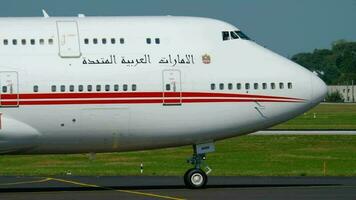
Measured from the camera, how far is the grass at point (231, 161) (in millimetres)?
46188

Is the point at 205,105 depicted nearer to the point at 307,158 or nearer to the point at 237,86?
the point at 237,86

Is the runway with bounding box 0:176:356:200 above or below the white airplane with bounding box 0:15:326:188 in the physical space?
below

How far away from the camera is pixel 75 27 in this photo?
3444 centimetres

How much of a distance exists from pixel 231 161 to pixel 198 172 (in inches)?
688

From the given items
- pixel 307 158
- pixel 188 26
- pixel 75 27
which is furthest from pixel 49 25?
pixel 307 158

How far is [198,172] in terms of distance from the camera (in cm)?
3528

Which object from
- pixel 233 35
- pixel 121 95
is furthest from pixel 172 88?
pixel 233 35

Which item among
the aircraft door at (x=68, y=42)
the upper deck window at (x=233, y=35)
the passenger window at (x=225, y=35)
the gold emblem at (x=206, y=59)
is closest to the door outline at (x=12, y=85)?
the aircraft door at (x=68, y=42)

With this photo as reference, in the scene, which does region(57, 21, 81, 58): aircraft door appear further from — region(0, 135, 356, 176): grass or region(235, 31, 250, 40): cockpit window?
region(0, 135, 356, 176): grass

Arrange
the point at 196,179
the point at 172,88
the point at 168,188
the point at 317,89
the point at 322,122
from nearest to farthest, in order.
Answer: the point at 172,88 → the point at 196,179 → the point at 317,89 → the point at 168,188 → the point at 322,122

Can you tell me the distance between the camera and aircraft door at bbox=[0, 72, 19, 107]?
33.5 meters

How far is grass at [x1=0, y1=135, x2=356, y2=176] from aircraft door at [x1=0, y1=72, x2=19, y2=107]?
38.5ft

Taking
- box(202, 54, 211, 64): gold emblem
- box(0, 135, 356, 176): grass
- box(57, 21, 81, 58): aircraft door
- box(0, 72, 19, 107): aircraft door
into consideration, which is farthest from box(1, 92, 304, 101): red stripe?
box(0, 135, 356, 176): grass

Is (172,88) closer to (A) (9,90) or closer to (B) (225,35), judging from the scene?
(B) (225,35)
